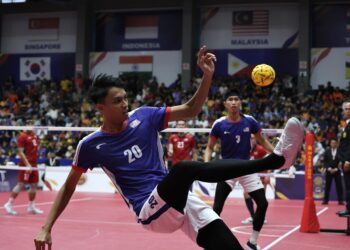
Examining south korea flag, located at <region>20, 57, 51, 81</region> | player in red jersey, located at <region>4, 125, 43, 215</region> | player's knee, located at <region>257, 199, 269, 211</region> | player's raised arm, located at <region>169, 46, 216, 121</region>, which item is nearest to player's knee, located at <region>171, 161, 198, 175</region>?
player's raised arm, located at <region>169, 46, 216, 121</region>

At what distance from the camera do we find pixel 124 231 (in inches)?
340

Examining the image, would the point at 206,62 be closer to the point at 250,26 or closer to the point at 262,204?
the point at 262,204

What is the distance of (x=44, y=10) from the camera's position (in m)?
29.5

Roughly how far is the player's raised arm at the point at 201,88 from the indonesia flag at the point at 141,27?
24.4 metres

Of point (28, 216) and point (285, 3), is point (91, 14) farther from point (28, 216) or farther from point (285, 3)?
point (28, 216)

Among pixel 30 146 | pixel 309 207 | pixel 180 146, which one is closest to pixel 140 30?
pixel 180 146

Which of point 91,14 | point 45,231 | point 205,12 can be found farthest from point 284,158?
point 91,14

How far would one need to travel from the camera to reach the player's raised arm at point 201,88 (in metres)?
3.75

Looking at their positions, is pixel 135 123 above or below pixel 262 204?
above

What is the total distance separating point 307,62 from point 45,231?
22.3m

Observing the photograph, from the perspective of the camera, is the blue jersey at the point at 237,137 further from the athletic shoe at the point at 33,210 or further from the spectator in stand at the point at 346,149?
the athletic shoe at the point at 33,210

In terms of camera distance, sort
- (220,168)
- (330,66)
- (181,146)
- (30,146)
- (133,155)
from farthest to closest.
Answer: (330,66)
(181,146)
(30,146)
(133,155)
(220,168)

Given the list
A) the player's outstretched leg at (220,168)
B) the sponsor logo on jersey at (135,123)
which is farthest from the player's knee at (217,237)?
the sponsor logo on jersey at (135,123)

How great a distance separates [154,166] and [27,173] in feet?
24.6
